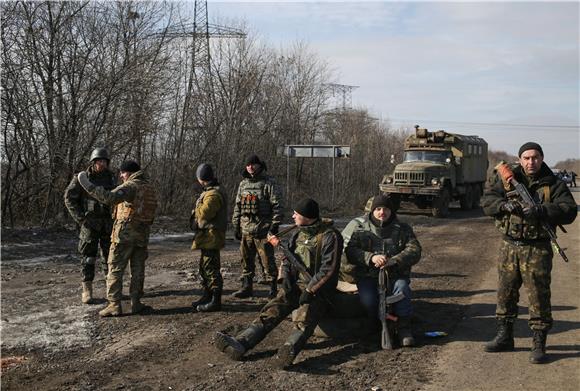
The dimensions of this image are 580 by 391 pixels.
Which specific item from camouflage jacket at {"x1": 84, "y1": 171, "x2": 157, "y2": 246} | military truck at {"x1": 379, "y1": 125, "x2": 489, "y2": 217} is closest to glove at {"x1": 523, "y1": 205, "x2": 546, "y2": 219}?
camouflage jacket at {"x1": 84, "y1": 171, "x2": 157, "y2": 246}

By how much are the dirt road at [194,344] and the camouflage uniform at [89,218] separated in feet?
1.80

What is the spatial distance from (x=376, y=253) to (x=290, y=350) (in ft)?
4.53

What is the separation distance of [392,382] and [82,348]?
2.81 m

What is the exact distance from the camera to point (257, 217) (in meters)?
6.93

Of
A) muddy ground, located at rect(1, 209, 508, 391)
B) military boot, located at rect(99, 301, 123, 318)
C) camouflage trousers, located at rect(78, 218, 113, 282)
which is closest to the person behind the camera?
muddy ground, located at rect(1, 209, 508, 391)

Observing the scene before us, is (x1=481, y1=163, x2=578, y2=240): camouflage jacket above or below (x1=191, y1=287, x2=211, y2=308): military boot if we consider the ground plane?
above

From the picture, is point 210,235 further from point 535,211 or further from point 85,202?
point 535,211

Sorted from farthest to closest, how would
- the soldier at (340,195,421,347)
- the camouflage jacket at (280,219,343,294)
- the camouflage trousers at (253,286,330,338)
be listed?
the soldier at (340,195,421,347) < the camouflage jacket at (280,219,343,294) < the camouflage trousers at (253,286,330,338)

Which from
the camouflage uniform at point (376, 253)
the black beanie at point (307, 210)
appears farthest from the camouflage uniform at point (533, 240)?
the black beanie at point (307, 210)

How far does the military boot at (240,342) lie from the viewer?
4711mm

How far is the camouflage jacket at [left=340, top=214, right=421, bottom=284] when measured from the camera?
17.3 ft

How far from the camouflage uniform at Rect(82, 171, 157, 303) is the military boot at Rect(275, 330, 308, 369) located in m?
2.25

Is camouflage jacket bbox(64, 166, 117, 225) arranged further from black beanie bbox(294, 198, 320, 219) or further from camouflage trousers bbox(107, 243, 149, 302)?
black beanie bbox(294, 198, 320, 219)

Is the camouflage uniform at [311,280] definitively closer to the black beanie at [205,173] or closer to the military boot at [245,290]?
the black beanie at [205,173]
